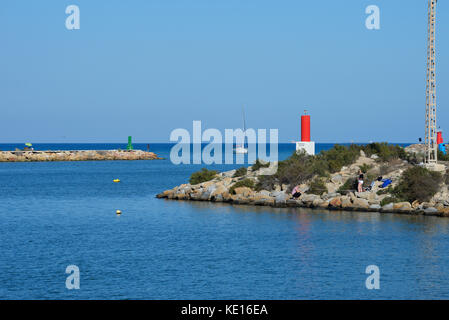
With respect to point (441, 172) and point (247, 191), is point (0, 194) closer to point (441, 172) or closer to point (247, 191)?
point (247, 191)

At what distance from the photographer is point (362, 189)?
45312 mm

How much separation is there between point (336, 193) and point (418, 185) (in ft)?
20.5

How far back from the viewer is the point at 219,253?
30.7 m

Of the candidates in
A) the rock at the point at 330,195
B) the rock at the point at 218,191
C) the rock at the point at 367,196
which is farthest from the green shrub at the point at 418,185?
the rock at the point at 218,191

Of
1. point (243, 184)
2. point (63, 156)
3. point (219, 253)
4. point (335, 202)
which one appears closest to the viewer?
point (219, 253)

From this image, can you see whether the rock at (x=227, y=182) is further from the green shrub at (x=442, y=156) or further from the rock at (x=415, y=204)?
the rock at (x=415, y=204)

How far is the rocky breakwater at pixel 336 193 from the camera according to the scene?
137 ft

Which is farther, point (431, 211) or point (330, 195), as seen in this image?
point (330, 195)

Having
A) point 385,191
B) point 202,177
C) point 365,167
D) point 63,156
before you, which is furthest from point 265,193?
point 63,156

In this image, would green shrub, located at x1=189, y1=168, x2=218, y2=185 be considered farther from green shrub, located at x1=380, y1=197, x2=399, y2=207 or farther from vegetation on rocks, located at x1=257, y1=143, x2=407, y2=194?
green shrub, located at x1=380, y1=197, x2=399, y2=207

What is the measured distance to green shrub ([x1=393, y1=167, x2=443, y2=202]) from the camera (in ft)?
137

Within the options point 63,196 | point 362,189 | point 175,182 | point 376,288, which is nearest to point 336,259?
point 376,288

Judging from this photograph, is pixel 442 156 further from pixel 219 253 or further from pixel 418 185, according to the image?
pixel 219 253
